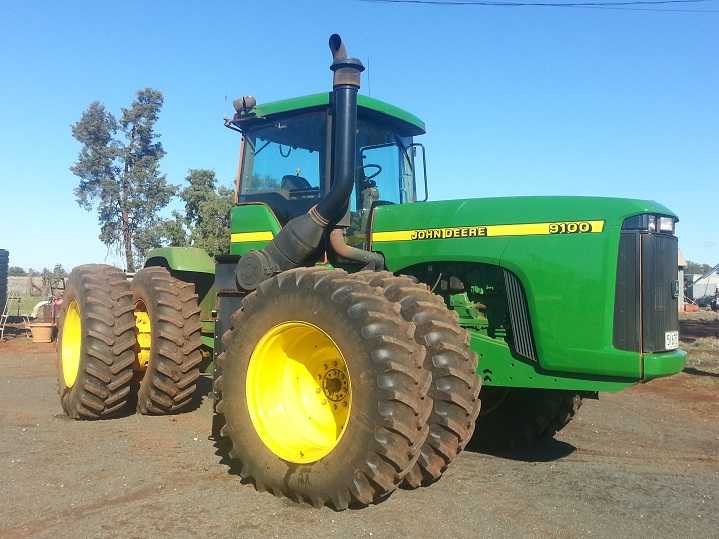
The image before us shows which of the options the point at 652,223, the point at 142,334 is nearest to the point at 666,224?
the point at 652,223

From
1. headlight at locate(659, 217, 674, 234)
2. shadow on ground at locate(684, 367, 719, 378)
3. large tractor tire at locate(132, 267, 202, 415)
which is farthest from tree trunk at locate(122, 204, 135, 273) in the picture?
headlight at locate(659, 217, 674, 234)

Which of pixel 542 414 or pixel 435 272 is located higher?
pixel 435 272

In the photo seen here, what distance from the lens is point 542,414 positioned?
5.75 meters

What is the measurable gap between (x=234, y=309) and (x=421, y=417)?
239cm

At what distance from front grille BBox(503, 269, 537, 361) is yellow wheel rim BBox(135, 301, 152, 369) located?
4.07 metres

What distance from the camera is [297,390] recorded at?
16.1 ft

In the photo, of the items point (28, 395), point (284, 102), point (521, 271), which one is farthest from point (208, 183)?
point (521, 271)

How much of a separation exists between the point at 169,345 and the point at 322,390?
2314 mm

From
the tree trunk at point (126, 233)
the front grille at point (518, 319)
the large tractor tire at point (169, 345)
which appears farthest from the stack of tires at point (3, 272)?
the front grille at point (518, 319)

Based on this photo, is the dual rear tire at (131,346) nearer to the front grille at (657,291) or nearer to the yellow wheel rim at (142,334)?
the yellow wheel rim at (142,334)

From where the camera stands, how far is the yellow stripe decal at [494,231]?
460 cm

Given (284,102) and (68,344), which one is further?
(68,344)

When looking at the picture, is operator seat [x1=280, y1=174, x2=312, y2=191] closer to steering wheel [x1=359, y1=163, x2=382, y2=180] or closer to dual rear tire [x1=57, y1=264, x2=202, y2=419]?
steering wheel [x1=359, y1=163, x2=382, y2=180]

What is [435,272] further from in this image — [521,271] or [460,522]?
[460,522]
